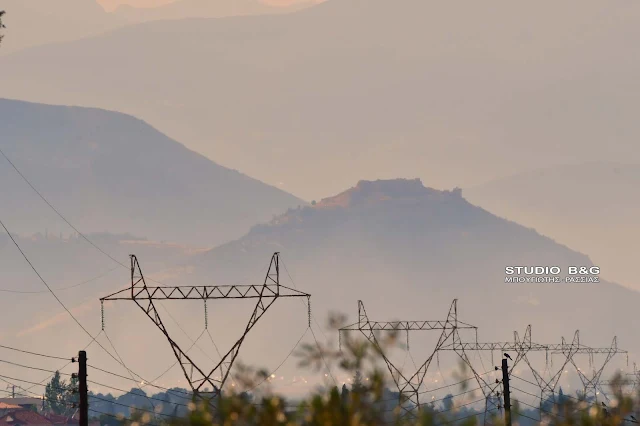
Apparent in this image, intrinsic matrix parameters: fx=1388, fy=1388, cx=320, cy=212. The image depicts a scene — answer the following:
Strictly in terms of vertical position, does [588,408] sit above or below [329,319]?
below

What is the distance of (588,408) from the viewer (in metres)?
34.2

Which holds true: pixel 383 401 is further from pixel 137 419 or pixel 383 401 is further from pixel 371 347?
pixel 137 419

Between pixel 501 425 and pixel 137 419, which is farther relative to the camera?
pixel 137 419

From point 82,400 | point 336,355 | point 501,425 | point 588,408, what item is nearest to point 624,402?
point 588,408

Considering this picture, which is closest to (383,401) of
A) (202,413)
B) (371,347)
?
(371,347)

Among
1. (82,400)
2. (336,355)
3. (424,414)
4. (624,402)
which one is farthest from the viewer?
(82,400)

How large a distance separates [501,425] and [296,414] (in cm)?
446

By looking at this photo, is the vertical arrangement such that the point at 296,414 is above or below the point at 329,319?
below

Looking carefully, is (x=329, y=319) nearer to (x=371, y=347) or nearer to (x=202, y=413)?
(x=371, y=347)

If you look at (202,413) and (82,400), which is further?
(82,400)

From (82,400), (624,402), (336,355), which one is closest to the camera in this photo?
(336,355)

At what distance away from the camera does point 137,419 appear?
31781mm

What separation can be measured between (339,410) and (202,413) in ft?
9.64

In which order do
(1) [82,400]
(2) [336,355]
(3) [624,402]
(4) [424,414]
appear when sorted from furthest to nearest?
(1) [82,400] → (3) [624,402] → (2) [336,355] → (4) [424,414]
